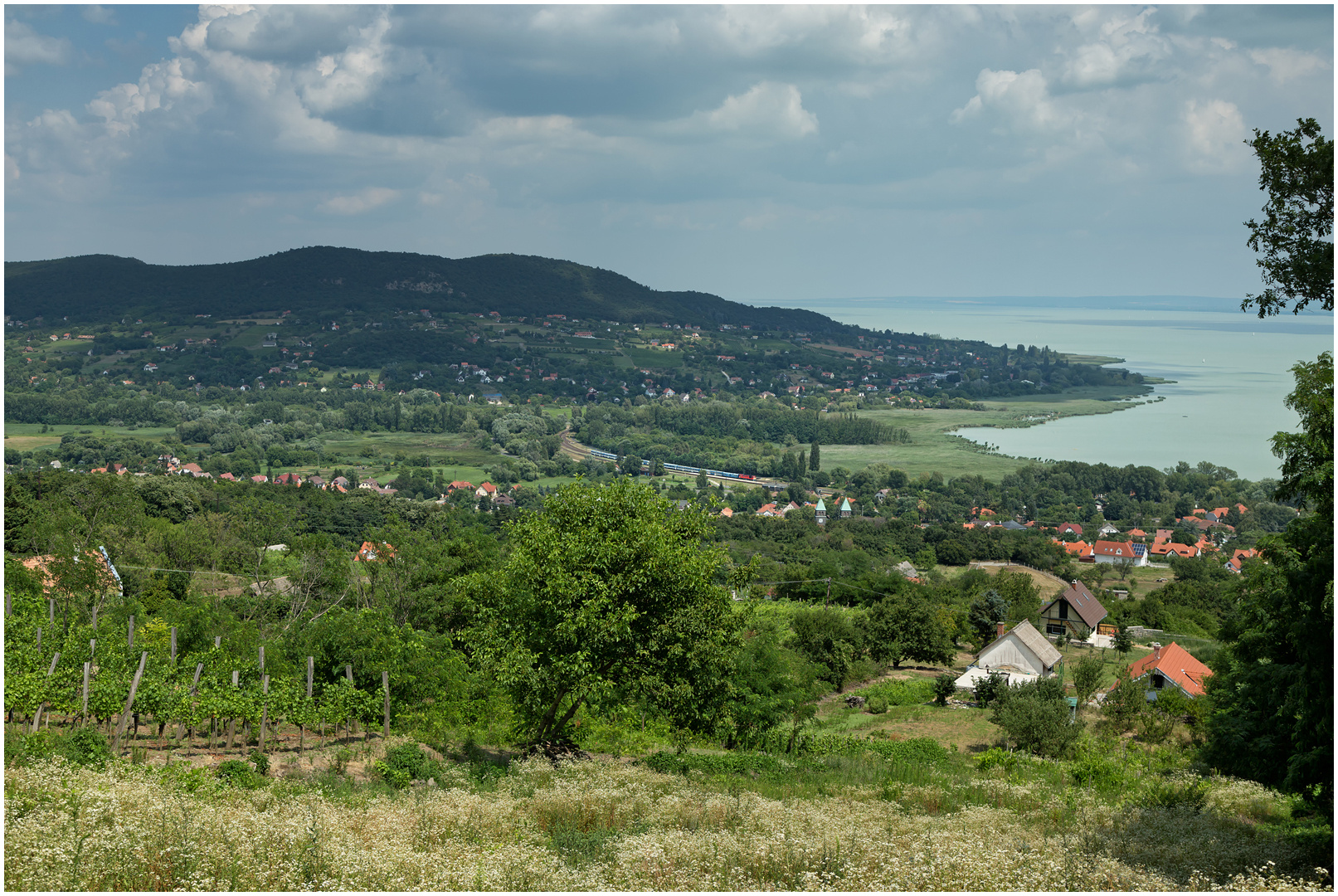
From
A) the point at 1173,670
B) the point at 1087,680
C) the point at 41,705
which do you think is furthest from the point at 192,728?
the point at 1173,670

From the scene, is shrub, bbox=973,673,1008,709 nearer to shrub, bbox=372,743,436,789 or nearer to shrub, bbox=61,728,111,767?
shrub, bbox=372,743,436,789

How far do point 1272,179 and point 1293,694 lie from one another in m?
3.69

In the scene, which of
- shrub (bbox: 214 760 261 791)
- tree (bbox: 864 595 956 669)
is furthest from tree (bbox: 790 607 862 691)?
shrub (bbox: 214 760 261 791)

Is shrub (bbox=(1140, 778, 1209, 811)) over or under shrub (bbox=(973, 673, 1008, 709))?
over

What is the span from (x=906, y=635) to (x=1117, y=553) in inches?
1390

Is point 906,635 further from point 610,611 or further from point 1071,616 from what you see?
point 610,611

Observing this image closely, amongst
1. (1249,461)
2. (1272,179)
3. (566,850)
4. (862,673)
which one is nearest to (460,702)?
(566,850)

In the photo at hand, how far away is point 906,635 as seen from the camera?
93.9 ft

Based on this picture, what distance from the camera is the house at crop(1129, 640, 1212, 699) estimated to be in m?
22.3

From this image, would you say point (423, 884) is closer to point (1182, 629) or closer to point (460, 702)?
point (460, 702)

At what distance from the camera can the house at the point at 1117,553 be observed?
56844mm

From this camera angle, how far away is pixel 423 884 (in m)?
5.32

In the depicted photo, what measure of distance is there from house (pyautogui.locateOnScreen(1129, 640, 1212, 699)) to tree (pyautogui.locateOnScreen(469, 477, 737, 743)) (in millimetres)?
16554

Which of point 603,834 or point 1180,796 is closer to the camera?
point 603,834
